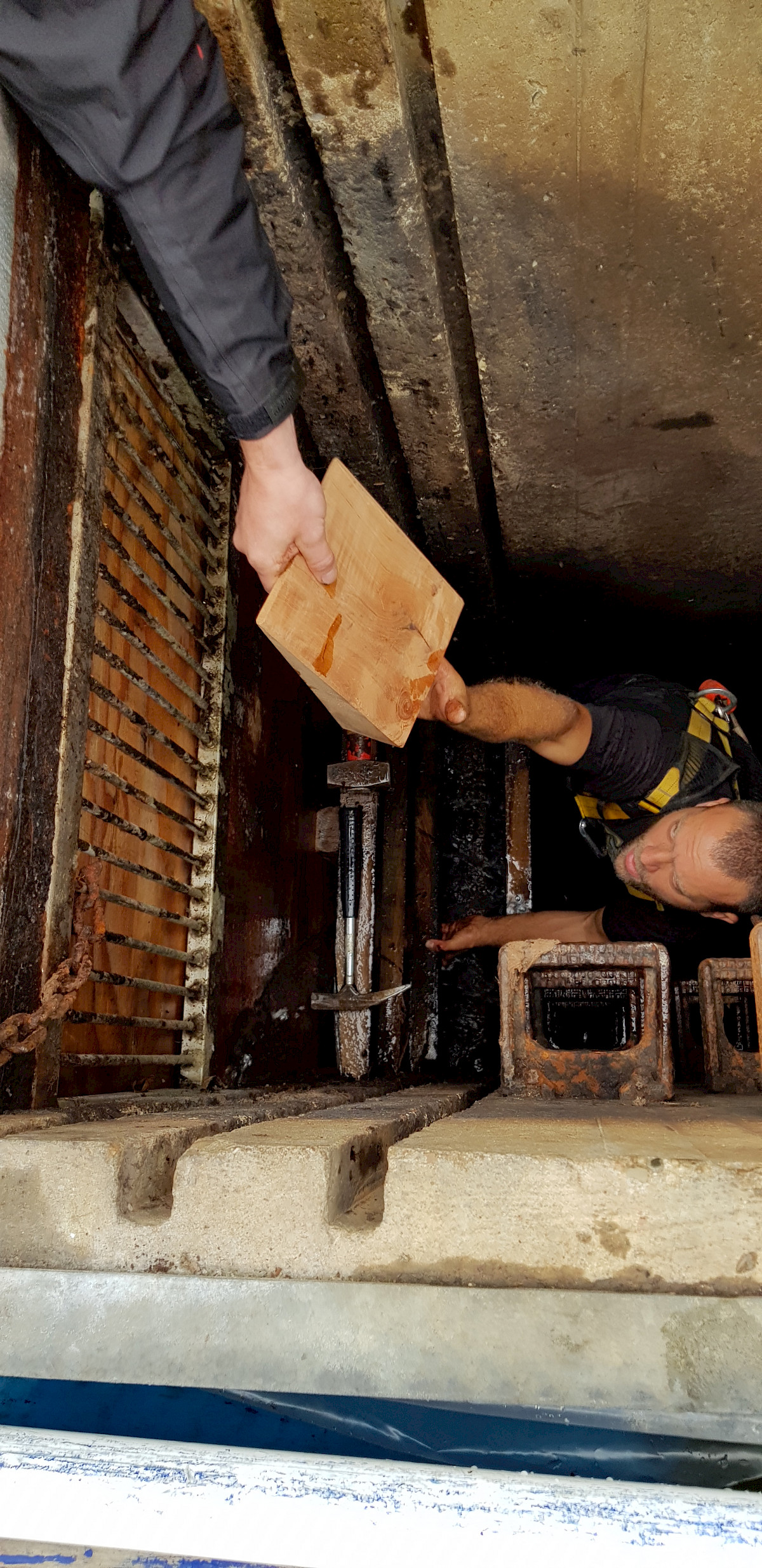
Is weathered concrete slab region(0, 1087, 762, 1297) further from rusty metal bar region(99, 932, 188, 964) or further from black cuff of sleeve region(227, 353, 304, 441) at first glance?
black cuff of sleeve region(227, 353, 304, 441)

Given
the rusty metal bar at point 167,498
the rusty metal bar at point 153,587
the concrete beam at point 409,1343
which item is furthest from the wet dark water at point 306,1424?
the rusty metal bar at point 167,498

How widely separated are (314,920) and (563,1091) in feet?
5.01

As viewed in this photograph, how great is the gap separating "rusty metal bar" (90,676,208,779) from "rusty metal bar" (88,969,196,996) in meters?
0.65

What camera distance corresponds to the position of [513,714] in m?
3.44

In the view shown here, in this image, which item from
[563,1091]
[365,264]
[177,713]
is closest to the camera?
[365,264]

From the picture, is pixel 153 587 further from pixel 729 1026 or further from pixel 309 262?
pixel 729 1026

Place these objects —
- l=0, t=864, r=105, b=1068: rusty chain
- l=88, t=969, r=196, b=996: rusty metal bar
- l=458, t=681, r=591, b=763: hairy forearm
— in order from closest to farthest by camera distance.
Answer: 1. l=0, t=864, r=105, b=1068: rusty chain
2. l=88, t=969, r=196, b=996: rusty metal bar
3. l=458, t=681, r=591, b=763: hairy forearm

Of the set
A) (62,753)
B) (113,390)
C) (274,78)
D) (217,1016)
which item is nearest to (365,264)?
(274,78)

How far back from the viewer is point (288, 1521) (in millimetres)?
906

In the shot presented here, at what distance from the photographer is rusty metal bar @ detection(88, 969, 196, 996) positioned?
224 cm

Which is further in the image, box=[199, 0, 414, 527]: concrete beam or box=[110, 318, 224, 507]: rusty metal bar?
box=[110, 318, 224, 507]: rusty metal bar

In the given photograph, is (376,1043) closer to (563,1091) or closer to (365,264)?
(563,1091)

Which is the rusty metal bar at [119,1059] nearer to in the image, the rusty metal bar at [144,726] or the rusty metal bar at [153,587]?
the rusty metal bar at [144,726]

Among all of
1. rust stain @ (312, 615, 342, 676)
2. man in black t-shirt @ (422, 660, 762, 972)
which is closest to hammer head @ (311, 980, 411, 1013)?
man in black t-shirt @ (422, 660, 762, 972)
